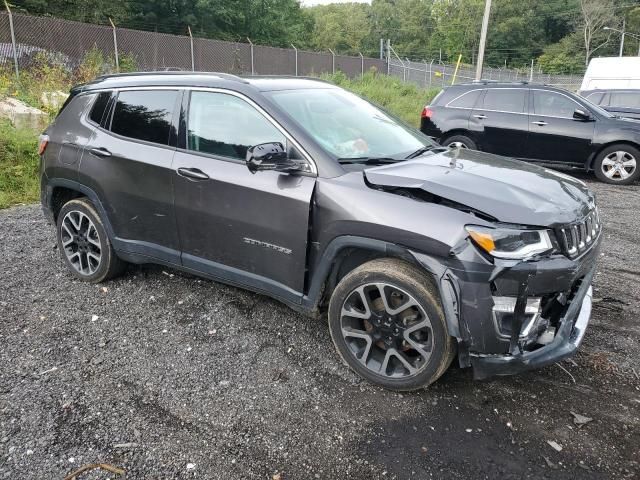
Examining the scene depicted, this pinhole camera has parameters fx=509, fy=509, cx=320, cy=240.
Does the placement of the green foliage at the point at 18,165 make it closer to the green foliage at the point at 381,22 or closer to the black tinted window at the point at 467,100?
the black tinted window at the point at 467,100

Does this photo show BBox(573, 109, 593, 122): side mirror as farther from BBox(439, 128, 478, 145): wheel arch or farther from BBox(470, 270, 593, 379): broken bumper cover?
BBox(470, 270, 593, 379): broken bumper cover

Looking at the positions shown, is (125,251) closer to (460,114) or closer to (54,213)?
(54,213)

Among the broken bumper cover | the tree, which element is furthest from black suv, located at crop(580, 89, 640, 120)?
the tree

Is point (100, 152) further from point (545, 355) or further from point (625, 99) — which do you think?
point (625, 99)

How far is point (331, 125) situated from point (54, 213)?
2782 mm

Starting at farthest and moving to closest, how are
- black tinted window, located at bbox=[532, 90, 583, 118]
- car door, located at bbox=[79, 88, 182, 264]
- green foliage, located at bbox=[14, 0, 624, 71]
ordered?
green foliage, located at bbox=[14, 0, 624, 71] → black tinted window, located at bbox=[532, 90, 583, 118] → car door, located at bbox=[79, 88, 182, 264]

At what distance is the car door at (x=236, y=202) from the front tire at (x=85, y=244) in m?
0.94

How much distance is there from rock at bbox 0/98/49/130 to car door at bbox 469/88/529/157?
780 centimetres

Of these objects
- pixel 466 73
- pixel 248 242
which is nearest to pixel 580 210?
pixel 248 242

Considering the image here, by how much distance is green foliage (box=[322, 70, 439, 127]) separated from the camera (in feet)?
56.5

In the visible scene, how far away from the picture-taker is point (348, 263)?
125 inches

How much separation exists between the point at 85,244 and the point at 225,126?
184 centimetres

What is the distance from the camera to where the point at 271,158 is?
120 inches

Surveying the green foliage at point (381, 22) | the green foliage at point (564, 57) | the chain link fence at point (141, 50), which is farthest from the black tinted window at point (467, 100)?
the green foliage at point (564, 57)
